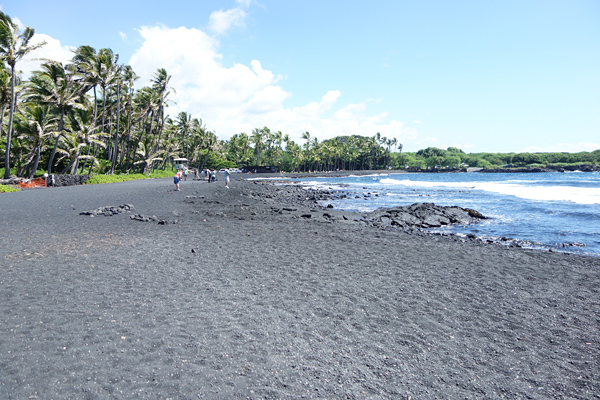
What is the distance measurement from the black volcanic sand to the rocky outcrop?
5.66m

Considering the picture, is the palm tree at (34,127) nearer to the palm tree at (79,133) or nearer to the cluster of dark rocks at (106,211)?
the palm tree at (79,133)

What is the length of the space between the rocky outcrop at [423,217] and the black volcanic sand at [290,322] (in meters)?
5.66

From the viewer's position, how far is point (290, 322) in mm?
4965

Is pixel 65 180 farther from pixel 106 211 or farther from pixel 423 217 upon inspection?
pixel 423 217

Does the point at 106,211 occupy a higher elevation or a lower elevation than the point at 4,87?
lower

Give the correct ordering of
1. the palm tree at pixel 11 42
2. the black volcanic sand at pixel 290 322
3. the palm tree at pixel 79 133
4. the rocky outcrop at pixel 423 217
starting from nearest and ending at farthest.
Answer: the black volcanic sand at pixel 290 322, the rocky outcrop at pixel 423 217, the palm tree at pixel 11 42, the palm tree at pixel 79 133

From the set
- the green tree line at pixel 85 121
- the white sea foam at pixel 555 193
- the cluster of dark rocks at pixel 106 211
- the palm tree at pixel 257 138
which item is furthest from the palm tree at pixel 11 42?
the palm tree at pixel 257 138

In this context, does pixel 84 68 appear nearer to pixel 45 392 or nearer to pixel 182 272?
pixel 182 272

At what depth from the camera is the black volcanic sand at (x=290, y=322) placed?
3.61m

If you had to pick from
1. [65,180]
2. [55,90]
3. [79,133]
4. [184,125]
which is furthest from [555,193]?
[184,125]

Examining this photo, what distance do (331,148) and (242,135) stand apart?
35.2m

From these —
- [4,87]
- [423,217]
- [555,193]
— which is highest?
[4,87]

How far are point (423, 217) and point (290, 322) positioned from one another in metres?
13.0

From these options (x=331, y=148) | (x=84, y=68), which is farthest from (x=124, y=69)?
(x=331, y=148)
